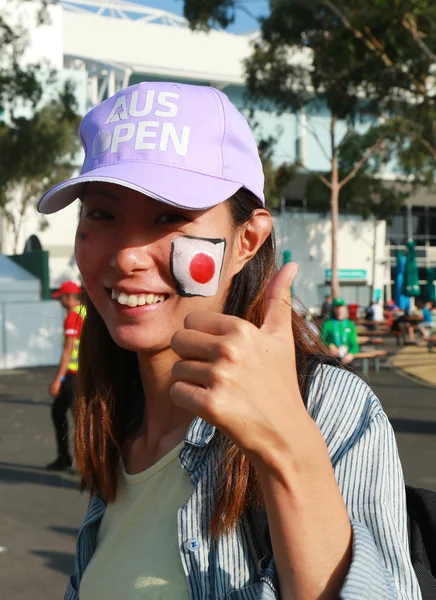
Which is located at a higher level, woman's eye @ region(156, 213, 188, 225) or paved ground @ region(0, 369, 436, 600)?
woman's eye @ region(156, 213, 188, 225)

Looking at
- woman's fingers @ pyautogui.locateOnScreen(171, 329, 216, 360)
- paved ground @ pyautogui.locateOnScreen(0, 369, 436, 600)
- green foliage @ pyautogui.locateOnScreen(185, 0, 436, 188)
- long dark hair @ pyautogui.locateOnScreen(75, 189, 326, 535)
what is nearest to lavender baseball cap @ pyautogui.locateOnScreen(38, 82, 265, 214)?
long dark hair @ pyautogui.locateOnScreen(75, 189, 326, 535)

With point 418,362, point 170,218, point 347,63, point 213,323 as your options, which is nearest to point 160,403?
point 170,218

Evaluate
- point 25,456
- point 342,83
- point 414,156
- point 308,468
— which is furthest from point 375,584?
point 414,156

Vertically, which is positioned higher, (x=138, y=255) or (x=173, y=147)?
(x=173, y=147)

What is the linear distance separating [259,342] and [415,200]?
58984 millimetres

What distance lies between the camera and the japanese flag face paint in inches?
65.7

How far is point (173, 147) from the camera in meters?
1.64

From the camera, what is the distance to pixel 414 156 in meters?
32.1

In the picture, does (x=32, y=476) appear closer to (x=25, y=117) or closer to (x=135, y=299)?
(x=135, y=299)

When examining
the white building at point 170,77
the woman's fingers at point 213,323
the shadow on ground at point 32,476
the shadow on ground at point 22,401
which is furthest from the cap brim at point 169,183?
the white building at point 170,77

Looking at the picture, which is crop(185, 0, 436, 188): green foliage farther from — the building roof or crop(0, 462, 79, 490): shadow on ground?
the building roof

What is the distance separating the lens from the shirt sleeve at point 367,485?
125cm

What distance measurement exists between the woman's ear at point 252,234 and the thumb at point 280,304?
513 millimetres

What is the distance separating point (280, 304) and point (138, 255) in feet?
1.56
